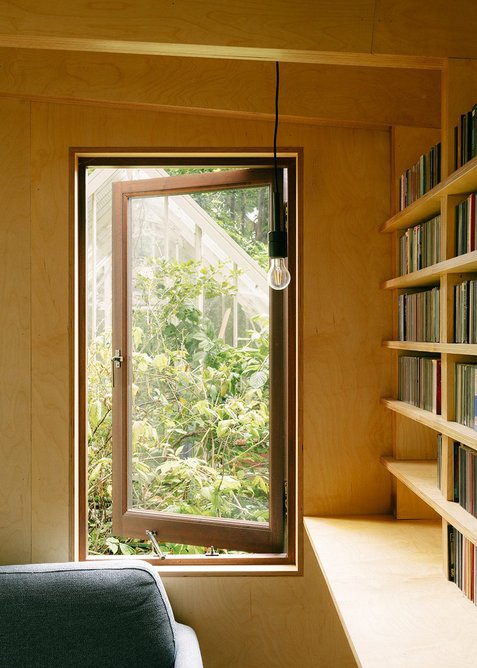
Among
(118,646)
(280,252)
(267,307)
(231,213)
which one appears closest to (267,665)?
(118,646)

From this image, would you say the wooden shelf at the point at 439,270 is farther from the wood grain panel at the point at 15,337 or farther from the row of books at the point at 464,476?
the wood grain panel at the point at 15,337

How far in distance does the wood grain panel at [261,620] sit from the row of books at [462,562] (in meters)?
0.69

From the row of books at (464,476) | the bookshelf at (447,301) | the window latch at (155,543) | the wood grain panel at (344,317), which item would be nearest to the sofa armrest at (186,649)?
the window latch at (155,543)

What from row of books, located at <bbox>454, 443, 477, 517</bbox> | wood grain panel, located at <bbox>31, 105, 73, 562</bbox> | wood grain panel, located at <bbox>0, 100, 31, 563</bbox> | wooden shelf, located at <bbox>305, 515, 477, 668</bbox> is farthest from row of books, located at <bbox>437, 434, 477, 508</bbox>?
wood grain panel, located at <bbox>0, 100, 31, 563</bbox>

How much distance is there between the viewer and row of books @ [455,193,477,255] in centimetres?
140

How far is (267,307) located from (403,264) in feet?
2.11

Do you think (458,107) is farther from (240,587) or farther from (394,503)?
Result: (240,587)

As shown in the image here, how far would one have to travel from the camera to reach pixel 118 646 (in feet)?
5.90

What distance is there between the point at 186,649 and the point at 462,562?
963 mm

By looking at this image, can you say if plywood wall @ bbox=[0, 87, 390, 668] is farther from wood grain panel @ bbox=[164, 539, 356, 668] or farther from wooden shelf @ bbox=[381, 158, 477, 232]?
wooden shelf @ bbox=[381, 158, 477, 232]

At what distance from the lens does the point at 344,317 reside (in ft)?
7.17

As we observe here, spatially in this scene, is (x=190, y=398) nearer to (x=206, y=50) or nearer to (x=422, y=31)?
(x=206, y=50)

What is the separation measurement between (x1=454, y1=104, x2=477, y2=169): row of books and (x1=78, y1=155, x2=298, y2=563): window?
0.80 meters

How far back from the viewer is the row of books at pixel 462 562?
56.8 inches
